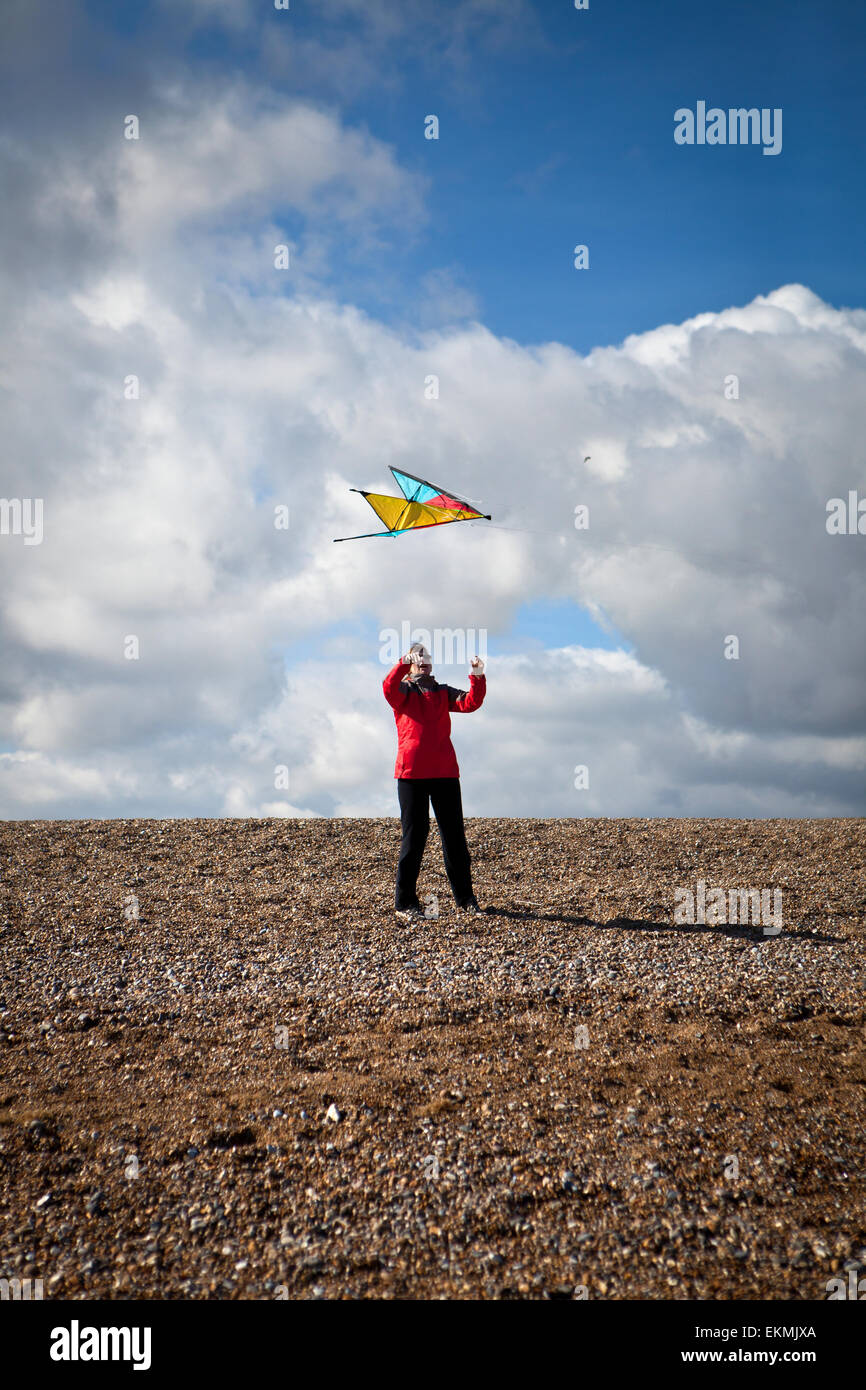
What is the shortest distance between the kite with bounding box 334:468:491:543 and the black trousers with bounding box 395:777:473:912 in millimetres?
3292

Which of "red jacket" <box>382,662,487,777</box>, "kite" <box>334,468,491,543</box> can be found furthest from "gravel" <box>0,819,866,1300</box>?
"kite" <box>334,468,491,543</box>

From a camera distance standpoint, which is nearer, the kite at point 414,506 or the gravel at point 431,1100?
the gravel at point 431,1100

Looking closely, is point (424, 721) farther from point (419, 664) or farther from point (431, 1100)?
point (431, 1100)

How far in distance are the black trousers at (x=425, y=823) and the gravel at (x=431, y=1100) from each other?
56 centimetres

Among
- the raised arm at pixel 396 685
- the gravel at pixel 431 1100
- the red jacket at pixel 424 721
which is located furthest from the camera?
the red jacket at pixel 424 721

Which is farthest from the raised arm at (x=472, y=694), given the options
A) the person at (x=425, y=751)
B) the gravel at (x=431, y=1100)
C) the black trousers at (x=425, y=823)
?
the gravel at (x=431, y=1100)

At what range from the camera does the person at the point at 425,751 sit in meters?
9.02

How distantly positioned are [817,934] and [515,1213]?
6.64 metres

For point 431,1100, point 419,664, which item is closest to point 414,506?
point 419,664

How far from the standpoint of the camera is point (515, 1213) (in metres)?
3.84

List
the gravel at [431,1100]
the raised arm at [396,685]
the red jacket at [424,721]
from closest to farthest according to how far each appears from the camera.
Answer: the gravel at [431,1100] < the raised arm at [396,685] < the red jacket at [424,721]

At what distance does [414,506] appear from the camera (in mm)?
10070

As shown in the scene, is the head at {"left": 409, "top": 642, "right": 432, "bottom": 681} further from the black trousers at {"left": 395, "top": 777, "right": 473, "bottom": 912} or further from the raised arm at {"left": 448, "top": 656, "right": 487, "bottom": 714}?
the black trousers at {"left": 395, "top": 777, "right": 473, "bottom": 912}

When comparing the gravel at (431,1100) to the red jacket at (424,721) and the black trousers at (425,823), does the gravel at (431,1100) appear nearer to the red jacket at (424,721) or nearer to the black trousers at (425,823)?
the black trousers at (425,823)
